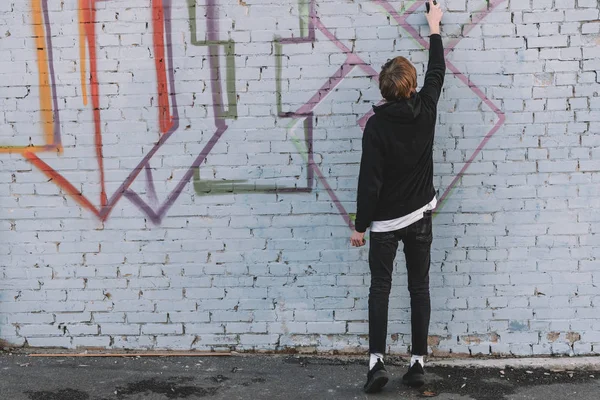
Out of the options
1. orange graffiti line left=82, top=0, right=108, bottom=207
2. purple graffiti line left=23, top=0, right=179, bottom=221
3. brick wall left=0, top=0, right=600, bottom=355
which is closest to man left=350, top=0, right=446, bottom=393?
brick wall left=0, top=0, right=600, bottom=355

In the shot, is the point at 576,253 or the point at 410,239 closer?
the point at 410,239

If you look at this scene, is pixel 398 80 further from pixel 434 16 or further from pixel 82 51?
pixel 82 51

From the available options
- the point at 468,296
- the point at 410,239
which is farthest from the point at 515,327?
the point at 410,239

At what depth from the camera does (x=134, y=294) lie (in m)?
4.59

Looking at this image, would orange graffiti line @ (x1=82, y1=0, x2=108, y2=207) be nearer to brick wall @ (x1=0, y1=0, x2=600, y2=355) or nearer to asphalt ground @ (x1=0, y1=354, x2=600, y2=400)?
brick wall @ (x1=0, y1=0, x2=600, y2=355)

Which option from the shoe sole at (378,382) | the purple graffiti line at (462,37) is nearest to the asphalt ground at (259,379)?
the shoe sole at (378,382)

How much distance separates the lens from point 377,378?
389 centimetres

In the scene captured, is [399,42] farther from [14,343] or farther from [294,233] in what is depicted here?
[14,343]

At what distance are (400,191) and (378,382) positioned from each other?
106cm

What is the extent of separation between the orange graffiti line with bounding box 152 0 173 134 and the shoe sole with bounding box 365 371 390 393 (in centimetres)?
197

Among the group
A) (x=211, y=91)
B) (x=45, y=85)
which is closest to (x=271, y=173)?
(x=211, y=91)

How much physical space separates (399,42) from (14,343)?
10.3ft

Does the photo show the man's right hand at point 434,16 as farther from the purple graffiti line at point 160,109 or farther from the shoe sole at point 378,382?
the shoe sole at point 378,382

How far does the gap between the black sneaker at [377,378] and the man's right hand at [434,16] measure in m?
1.91
